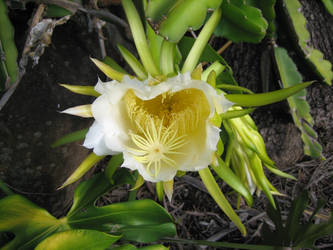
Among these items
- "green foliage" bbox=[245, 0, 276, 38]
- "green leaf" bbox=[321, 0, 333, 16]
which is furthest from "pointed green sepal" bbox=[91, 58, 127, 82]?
"green leaf" bbox=[321, 0, 333, 16]

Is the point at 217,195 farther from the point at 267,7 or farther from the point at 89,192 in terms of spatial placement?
the point at 267,7

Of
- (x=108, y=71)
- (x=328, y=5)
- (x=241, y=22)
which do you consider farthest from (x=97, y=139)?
(x=328, y=5)

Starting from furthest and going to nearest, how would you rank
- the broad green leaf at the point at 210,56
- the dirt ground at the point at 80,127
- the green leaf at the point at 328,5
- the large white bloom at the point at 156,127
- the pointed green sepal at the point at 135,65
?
the green leaf at the point at 328,5 < the dirt ground at the point at 80,127 < the broad green leaf at the point at 210,56 < the pointed green sepal at the point at 135,65 < the large white bloom at the point at 156,127

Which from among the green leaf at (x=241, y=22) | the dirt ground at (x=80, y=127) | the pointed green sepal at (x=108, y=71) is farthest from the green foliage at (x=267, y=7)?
the pointed green sepal at (x=108, y=71)

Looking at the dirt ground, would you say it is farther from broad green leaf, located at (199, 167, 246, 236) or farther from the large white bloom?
broad green leaf, located at (199, 167, 246, 236)

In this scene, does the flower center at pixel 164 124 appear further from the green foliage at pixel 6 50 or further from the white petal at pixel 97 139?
the green foliage at pixel 6 50

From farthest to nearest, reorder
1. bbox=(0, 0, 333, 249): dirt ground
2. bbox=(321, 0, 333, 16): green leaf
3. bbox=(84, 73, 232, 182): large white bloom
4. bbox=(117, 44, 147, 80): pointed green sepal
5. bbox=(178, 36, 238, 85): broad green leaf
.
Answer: bbox=(321, 0, 333, 16): green leaf → bbox=(0, 0, 333, 249): dirt ground → bbox=(178, 36, 238, 85): broad green leaf → bbox=(117, 44, 147, 80): pointed green sepal → bbox=(84, 73, 232, 182): large white bloom
